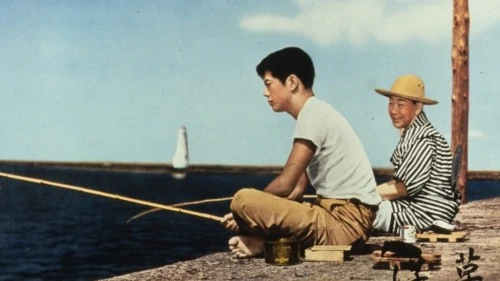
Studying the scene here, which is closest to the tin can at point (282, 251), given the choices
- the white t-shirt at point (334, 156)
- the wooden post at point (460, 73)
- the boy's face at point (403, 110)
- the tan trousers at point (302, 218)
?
the tan trousers at point (302, 218)

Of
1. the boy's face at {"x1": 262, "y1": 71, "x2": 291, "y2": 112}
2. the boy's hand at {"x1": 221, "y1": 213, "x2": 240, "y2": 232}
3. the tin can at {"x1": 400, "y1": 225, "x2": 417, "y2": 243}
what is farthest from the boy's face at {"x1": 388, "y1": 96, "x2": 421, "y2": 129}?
the boy's hand at {"x1": 221, "y1": 213, "x2": 240, "y2": 232}

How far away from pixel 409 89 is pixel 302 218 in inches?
62.0

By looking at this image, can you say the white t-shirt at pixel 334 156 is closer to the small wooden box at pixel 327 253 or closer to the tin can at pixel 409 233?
the small wooden box at pixel 327 253

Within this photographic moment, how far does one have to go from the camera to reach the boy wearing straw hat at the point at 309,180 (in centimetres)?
509

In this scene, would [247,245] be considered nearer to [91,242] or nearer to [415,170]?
[415,170]

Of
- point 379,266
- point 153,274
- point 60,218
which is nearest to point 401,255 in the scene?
point 379,266

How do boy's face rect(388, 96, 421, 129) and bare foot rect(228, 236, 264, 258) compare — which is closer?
bare foot rect(228, 236, 264, 258)

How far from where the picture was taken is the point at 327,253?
17.5ft

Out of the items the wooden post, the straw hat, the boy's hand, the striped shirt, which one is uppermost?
the wooden post

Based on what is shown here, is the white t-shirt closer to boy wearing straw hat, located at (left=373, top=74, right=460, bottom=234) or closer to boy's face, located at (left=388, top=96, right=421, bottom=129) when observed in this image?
boy wearing straw hat, located at (left=373, top=74, right=460, bottom=234)

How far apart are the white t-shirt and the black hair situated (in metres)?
0.17

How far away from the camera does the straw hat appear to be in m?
6.21

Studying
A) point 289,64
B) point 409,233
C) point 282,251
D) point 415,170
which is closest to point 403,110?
point 415,170

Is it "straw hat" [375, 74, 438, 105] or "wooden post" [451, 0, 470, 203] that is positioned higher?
"wooden post" [451, 0, 470, 203]
